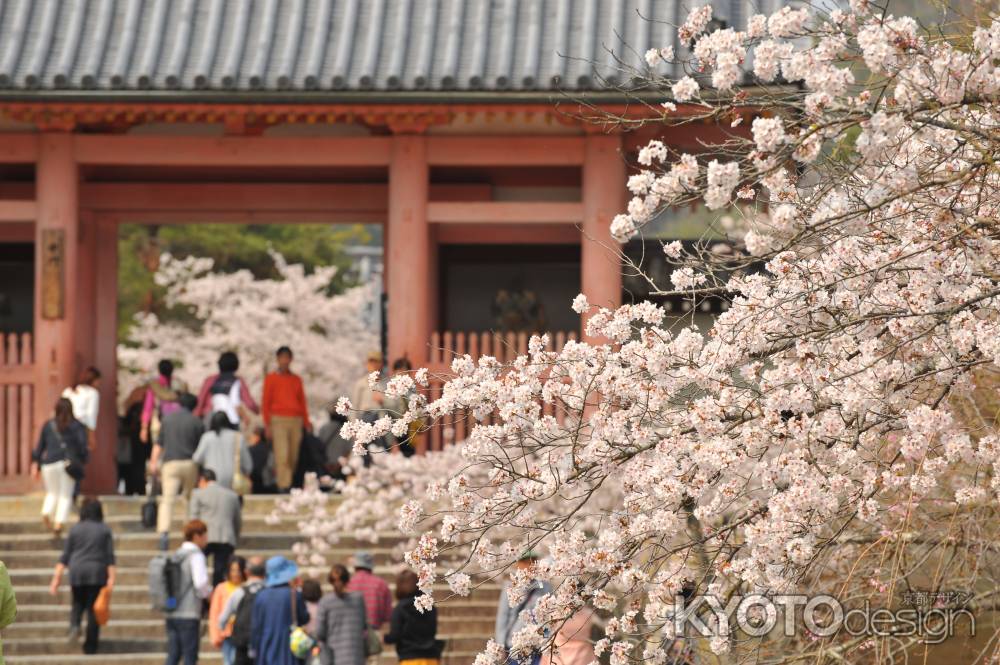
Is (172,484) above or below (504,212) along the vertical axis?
below

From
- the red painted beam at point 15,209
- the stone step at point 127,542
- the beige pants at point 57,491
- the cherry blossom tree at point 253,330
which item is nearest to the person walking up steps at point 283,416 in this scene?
the stone step at point 127,542

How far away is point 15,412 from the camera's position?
1703 cm

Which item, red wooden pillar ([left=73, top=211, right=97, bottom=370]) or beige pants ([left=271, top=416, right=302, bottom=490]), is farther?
red wooden pillar ([left=73, top=211, right=97, bottom=370])

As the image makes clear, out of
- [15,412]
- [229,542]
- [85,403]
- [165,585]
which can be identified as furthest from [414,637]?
[15,412]

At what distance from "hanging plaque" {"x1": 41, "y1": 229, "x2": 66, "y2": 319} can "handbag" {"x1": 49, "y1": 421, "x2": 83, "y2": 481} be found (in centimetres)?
181

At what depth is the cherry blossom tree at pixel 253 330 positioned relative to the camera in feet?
111

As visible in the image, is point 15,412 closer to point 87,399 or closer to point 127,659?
point 87,399

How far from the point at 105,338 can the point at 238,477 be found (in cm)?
313

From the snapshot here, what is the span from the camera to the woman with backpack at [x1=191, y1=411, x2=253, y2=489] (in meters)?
15.5

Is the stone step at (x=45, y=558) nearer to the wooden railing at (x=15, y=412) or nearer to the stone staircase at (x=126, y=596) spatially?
the stone staircase at (x=126, y=596)

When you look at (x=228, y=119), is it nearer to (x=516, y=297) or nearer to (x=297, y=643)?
(x=516, y=297)

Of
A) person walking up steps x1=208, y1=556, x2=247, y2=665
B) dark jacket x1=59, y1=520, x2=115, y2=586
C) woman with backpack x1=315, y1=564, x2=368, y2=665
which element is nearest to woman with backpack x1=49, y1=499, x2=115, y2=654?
dark jacket x1=59, y1=520, x2=115, y2=586

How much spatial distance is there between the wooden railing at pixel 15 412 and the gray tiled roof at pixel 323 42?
101 inches

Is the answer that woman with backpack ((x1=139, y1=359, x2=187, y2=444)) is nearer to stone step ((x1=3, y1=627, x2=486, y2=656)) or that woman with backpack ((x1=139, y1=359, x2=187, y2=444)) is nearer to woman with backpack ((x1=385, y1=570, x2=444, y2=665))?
stone step ((x1=3, y1=627, x2=486, y2=656))
